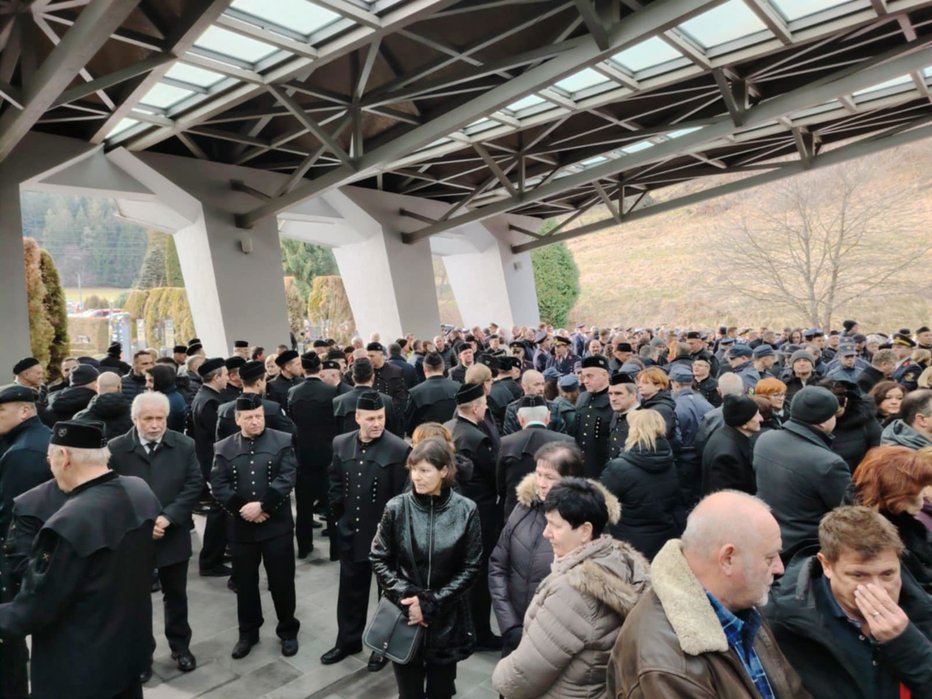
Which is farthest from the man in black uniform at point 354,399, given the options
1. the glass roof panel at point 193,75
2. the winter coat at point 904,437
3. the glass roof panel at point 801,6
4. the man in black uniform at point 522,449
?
the glass roof panel at point 801,6

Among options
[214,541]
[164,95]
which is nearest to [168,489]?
[214,541]

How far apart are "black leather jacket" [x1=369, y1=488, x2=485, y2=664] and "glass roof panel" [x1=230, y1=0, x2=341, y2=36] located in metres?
6.29

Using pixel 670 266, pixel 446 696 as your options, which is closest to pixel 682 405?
pixel 446 696

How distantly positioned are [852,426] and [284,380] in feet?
19.4

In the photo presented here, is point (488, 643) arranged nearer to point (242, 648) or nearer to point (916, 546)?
point (242, 648)

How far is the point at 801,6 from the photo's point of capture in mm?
8602

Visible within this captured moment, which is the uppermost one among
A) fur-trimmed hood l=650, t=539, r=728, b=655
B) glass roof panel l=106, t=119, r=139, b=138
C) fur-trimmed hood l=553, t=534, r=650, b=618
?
glass roof panel l=106, t=119, r=139, b=138

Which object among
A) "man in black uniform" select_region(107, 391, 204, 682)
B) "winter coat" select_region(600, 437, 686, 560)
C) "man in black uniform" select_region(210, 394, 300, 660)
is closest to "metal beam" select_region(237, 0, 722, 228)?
"winter coat" select_region(600, 437, 686, 560)

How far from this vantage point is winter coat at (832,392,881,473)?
448 cm

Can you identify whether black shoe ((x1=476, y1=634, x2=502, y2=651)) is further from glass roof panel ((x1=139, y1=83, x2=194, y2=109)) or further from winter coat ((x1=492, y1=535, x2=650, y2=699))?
glass roof panel ((x1=139, y1=83, x2=194, y2=109))

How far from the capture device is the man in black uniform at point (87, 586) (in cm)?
261

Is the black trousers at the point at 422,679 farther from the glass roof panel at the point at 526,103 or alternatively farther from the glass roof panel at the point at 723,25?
the glass roof panel at the point at 526,103

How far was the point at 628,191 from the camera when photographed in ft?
72.1

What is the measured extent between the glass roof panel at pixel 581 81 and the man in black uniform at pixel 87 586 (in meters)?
9.81
